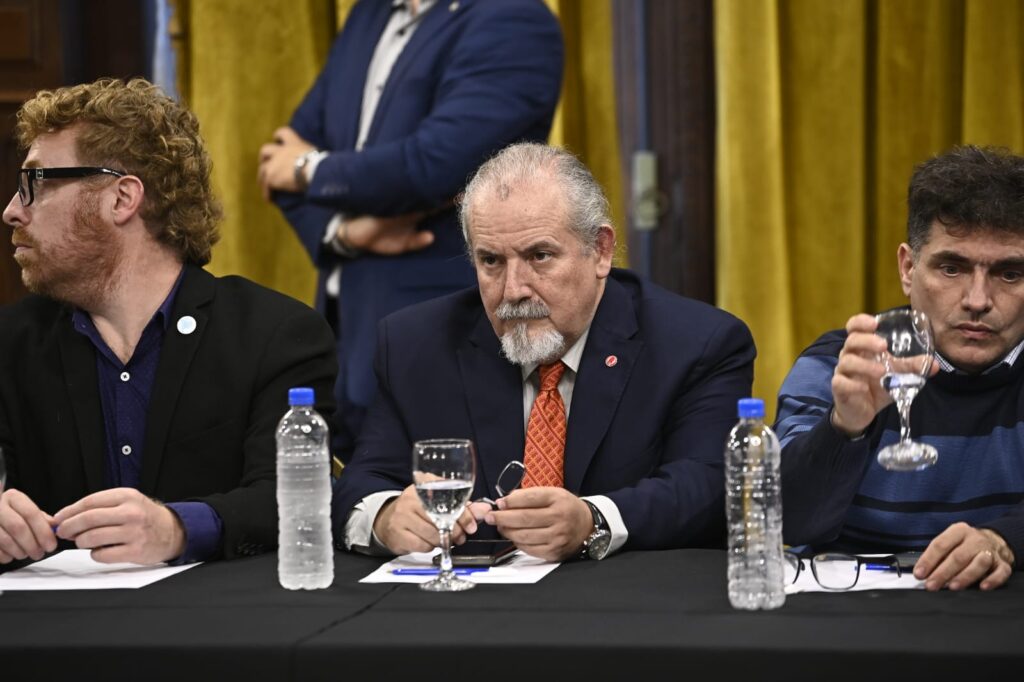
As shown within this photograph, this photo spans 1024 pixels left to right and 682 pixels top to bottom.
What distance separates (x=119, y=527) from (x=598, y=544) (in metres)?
0.78

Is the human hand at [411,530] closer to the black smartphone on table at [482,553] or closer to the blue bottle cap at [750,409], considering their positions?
the black smartphone on table at [482,553]

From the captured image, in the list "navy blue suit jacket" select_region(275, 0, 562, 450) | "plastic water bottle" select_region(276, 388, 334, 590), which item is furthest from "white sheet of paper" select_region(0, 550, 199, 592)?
"navy blue suit jacket" select_region(275, 0, 562, 450)

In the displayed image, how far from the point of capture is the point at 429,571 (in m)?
2.17

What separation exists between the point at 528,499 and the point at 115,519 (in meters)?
0.67

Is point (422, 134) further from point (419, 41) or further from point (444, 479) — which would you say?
point (444, 479)

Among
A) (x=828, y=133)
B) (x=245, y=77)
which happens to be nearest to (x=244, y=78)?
(x=245, y=77)

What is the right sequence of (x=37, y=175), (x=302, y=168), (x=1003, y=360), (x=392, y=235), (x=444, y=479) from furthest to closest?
(x=302, y=168)
(x=392, y=235)
(x=37, y=175)
(x=1003, y=360)
(x=444, y=479)

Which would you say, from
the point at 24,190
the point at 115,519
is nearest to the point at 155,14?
the point at 24,190

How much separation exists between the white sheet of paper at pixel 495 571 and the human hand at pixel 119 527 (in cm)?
37

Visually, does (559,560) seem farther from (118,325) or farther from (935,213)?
Result: (118,325)

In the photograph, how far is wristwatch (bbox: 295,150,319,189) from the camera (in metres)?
3.98

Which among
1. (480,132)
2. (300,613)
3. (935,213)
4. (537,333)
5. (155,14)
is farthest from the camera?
(155,14)

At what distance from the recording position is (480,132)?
3.59 metres

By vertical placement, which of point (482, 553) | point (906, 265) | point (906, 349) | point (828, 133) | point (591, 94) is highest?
point (591, 94)
